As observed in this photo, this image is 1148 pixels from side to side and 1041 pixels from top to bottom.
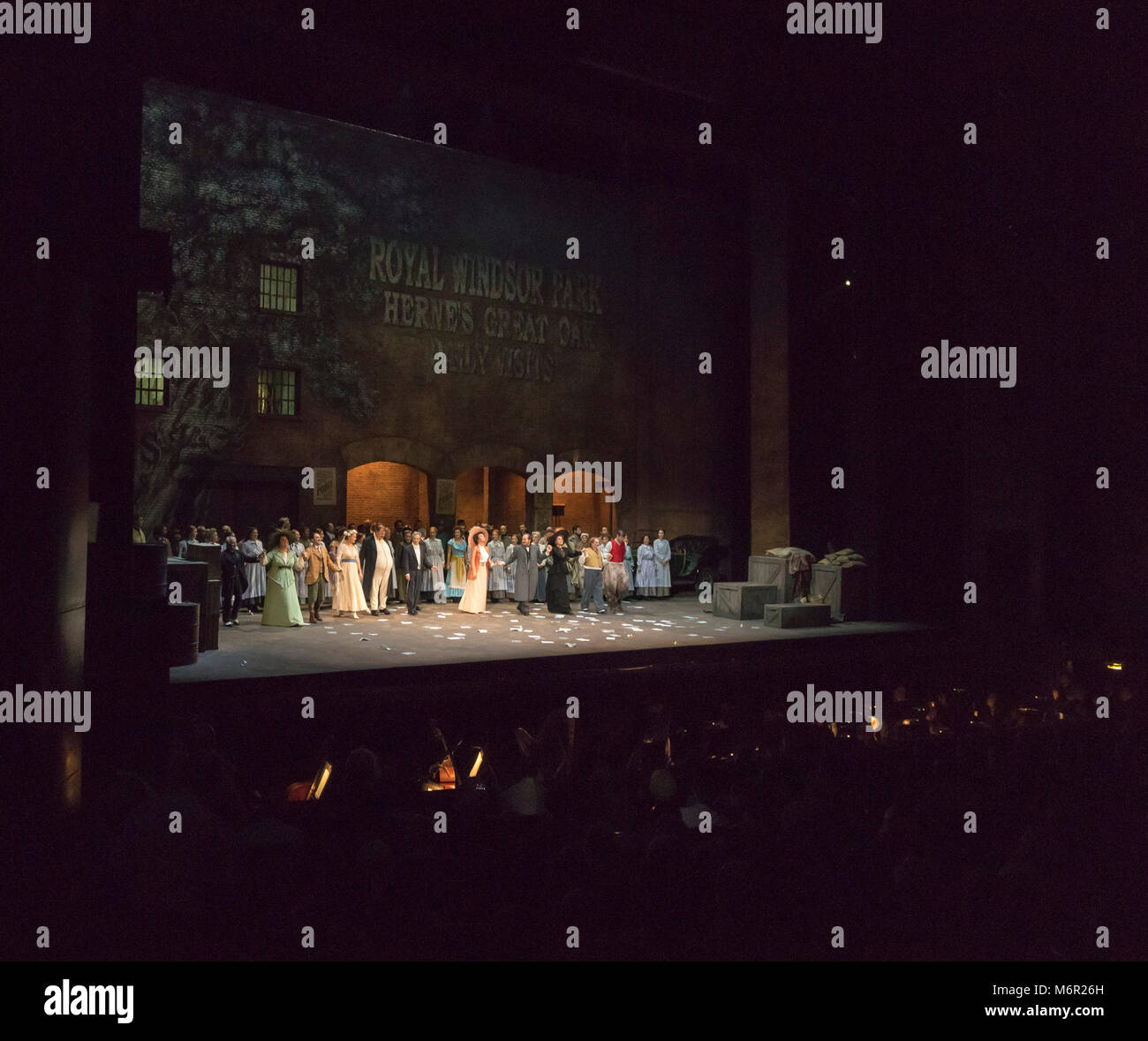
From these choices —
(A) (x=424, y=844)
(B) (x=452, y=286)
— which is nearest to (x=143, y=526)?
(B) (x=452, y=286)

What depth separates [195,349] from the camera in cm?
1805

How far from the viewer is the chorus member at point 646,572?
70.8ft

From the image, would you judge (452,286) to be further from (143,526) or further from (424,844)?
(424,844)

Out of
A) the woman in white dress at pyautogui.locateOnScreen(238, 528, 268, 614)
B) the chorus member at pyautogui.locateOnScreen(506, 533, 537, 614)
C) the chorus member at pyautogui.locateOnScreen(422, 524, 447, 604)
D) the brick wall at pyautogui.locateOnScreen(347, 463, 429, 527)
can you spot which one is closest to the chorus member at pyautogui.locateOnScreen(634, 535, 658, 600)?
the chorus member at pyautogui.locateOnScreen(506, 533, 537, 614)

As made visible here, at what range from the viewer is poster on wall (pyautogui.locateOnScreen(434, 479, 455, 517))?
834 inches

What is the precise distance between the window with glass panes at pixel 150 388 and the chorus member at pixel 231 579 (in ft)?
12.9

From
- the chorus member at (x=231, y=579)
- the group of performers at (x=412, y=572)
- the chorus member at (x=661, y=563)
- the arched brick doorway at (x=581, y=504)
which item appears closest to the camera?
the chorus member at (x=231, y=579)

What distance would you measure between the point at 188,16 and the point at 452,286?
10.5 meters

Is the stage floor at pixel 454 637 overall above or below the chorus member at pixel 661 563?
below

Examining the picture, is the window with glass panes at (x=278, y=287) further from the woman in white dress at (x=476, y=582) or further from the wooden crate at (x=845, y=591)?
the wooden crate at (x=845, y=591)

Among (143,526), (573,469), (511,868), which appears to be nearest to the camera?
(511,868)

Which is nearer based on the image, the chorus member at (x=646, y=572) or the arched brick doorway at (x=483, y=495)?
the chorus member at (x=646, y=572)

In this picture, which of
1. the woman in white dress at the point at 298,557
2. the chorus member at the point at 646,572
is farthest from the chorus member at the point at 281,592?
the chorus member at the point at 646,572

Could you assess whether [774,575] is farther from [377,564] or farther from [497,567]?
[377,564]
